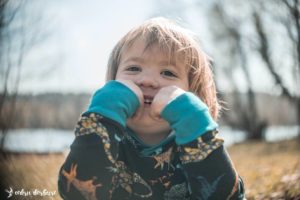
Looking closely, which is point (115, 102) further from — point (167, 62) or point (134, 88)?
point (167, 62)

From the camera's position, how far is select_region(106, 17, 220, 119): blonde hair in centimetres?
163

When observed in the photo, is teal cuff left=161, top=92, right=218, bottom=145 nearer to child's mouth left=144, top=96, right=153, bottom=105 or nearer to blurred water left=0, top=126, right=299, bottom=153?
child's mouth left=144, top=96, right=153, bottom=105

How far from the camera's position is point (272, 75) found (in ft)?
48.8

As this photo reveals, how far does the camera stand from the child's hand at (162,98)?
1.35 metres

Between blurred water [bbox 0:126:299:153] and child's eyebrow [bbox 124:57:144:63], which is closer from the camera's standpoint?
child's eyebrow [bbox 124:57:144:63]

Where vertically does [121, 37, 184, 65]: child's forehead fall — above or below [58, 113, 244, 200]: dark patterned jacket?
above

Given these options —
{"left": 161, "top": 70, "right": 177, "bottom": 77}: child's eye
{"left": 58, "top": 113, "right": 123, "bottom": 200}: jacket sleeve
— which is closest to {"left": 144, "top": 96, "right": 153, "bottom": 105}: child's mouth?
{"left": 161, "top": 70, "right": 177, "bottom": 77}: child's eye

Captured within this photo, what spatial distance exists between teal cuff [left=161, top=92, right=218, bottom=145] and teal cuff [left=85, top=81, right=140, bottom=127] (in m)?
0.12

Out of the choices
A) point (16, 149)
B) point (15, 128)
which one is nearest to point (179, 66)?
point (16, 149)

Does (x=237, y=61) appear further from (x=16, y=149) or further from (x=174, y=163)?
(x=174, y=163)

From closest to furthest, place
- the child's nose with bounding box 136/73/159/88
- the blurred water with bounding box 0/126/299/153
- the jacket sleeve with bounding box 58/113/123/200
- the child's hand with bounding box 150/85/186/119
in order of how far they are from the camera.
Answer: the jacket sleeve with bounding box 58/113/123/200, the child's hand with bounding box 150/85/186/119, the child's nose with bounding box 136/73/159/88, the blurred water with bounding box 0/126/299/153

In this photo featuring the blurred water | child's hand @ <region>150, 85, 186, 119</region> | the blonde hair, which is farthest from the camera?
the blurred water

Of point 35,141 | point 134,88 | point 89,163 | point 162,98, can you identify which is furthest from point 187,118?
point 35,141

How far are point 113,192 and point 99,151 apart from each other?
258mm
